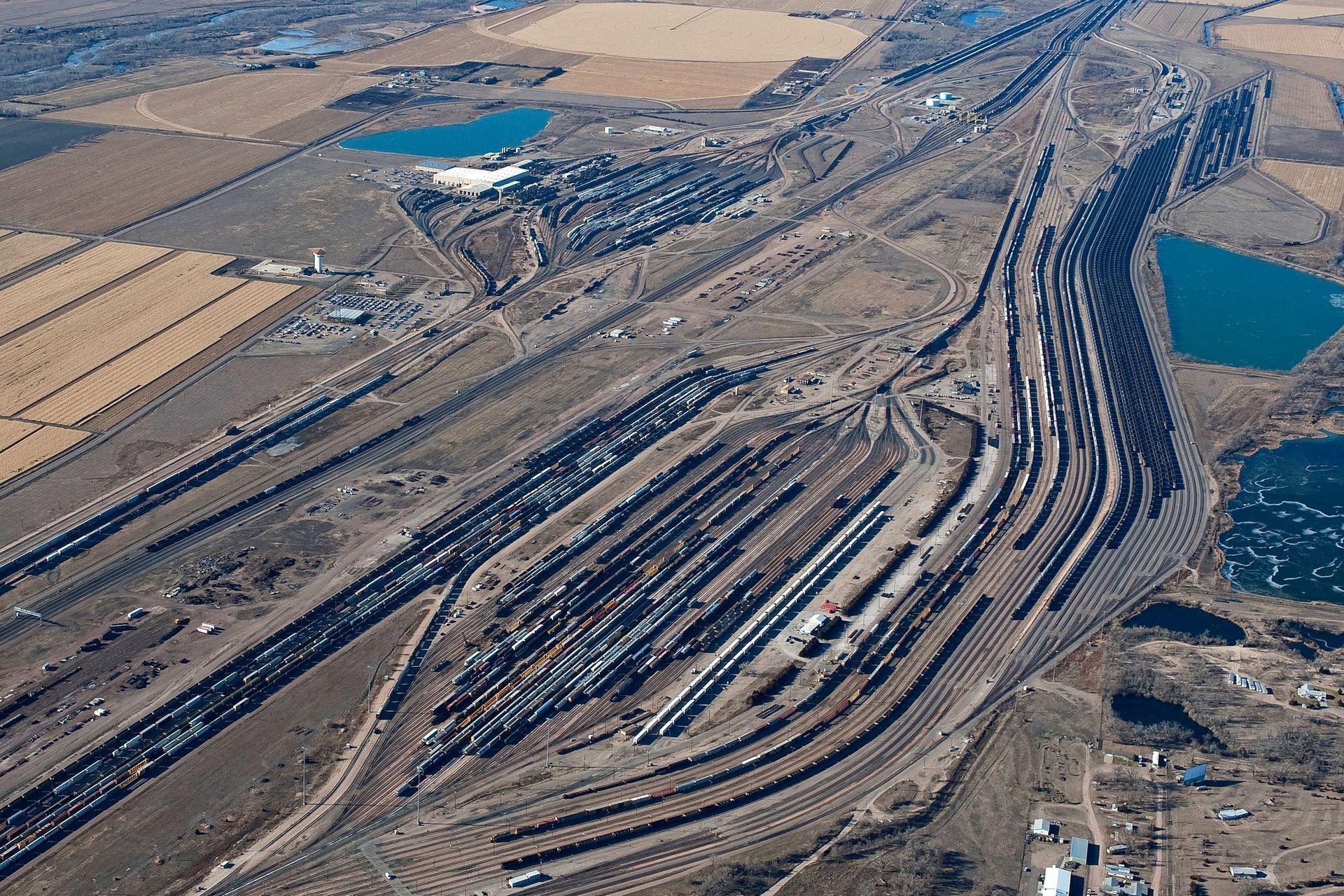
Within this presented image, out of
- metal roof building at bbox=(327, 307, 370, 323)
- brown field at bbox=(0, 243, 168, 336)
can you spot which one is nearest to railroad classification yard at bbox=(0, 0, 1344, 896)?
brown field at bbox=(0, 243, 168, 336)


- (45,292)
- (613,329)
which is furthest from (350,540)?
(45,292)

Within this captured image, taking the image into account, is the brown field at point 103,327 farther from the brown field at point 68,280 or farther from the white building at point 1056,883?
the white building at point 1056,883

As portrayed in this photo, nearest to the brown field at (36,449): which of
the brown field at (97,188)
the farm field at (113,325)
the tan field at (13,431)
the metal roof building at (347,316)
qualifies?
the tan field at (13,431)

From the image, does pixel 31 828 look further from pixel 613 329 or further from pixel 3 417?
pixel 613 329

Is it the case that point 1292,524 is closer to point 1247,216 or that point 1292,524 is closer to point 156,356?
point 1247,216

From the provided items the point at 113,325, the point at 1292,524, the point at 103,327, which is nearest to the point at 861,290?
the point at 1292,524

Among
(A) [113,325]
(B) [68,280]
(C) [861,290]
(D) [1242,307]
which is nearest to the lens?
(A) [113,325]

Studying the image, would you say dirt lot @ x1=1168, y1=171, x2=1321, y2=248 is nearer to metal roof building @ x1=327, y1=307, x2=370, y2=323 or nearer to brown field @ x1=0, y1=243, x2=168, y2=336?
metal roof building @ x1=327, y1=307, x2=370, y2=323
